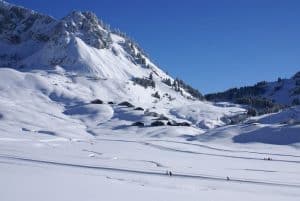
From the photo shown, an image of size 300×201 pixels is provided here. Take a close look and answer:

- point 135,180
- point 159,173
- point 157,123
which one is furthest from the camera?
point 157,123

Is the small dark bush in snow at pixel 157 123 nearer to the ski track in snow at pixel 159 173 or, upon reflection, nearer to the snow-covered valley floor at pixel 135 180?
the snow-covered valley floor at pixel 135 180

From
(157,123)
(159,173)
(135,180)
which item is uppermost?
(157,123)

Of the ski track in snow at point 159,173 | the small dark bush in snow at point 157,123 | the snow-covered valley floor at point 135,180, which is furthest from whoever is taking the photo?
the small dark bush in snow at point 157,123

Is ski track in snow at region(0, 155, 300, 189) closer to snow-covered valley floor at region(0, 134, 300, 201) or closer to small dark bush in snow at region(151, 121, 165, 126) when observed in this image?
snow-covered valley floor at region(0, 134, 300, 201)

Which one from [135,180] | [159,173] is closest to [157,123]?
[159,173]

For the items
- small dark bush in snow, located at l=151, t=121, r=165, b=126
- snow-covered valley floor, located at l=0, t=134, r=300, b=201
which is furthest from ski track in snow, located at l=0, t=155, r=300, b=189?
small dark bush in snow, located at l=151, t=121, r=165, b=126

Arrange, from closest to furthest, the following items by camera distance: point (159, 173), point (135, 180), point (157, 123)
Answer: point (135, 180) → point (159, 173) → point (157, 123)

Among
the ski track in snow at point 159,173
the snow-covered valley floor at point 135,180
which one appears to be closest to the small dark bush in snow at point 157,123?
the snow-covered valley floor at point 135,180

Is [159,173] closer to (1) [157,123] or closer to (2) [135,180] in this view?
(2) [135,180]

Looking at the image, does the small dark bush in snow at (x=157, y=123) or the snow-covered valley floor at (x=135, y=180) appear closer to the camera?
the snow-covered valley floor at (x=135, y=180)

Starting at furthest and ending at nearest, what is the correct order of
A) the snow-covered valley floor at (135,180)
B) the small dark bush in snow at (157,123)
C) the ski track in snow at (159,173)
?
the small dark bush in snow at (157,123)
the ski track in snow at (159,173)
the snow-covered valley floor at (135,180)

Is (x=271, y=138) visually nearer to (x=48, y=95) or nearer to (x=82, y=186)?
(x=82, y=186)

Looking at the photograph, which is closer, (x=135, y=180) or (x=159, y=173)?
(x=135, y=180)

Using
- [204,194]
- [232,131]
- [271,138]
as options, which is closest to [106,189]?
[204,194]
